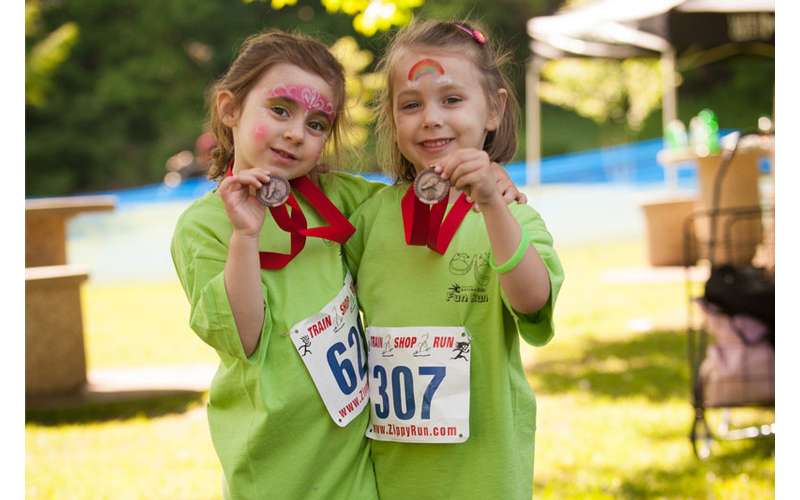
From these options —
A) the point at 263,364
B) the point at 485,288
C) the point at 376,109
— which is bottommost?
the point at 263,364

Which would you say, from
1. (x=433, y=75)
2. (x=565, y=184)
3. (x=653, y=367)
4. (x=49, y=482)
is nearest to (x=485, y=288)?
(x=433, y=75)

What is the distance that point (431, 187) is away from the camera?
1896 millimetres

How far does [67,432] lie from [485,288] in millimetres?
3812

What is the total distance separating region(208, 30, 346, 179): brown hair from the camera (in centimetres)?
210

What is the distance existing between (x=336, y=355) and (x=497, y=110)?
685 millimetres

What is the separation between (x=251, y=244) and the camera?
185 centimetres

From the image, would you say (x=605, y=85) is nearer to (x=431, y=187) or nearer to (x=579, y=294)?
(x=579, y=294)

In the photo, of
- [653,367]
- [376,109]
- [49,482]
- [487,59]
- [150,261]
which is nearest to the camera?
[487,59]

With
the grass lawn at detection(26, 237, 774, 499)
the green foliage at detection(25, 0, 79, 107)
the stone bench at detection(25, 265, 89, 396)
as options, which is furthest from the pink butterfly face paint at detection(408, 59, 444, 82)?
the green foliage at detection(25, 0, 79, 107)

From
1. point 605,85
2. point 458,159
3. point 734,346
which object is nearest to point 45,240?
point 734,346

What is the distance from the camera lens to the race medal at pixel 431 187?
189cm

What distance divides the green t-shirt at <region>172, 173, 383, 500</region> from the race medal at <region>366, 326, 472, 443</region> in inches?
4.2

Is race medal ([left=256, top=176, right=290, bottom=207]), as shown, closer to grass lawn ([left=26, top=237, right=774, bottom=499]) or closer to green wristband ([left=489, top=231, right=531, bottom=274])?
green wristband ([left=489, top=231, right=531, bottom=274])

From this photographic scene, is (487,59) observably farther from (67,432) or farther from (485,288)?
(67,432)
